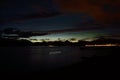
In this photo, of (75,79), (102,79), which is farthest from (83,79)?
(102,79)

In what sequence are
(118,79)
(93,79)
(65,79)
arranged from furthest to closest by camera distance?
(65,79) → (93,79) → (118,79)

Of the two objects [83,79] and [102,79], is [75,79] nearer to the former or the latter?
[83,79]

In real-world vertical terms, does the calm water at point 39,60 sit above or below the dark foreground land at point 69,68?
below

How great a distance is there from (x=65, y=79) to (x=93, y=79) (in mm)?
2851

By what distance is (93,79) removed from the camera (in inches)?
631

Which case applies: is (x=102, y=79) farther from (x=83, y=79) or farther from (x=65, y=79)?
(x=65, y=79)

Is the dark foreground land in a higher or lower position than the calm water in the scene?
higher

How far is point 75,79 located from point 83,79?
781mm

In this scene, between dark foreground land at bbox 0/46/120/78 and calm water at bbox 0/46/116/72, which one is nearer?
dark foreground land at bbox 0/46/120/78

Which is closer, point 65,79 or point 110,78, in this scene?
point 110,78

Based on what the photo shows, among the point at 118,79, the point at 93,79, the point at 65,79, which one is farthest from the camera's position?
the point at 65,79

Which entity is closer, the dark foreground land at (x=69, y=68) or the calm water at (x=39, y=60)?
the dark foreground land at (x=69, y=68)

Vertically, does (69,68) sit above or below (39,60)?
above

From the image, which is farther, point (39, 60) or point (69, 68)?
point (39, 60)
